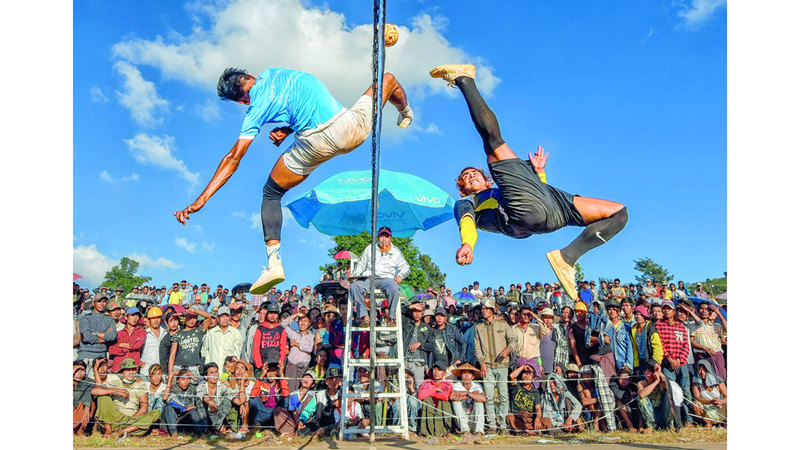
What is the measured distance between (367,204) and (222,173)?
15.7ft

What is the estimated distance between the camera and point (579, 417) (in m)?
7.36

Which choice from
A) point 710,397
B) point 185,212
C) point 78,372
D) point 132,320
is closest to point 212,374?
point 132,320

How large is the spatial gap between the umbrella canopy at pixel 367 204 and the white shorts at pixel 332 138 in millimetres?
3848

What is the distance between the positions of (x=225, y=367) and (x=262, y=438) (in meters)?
1.04

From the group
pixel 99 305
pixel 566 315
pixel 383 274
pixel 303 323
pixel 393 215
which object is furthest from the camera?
pixel 393 215

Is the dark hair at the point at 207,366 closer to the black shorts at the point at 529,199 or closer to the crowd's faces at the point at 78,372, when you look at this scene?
the crowd's faces at the point at 78,372

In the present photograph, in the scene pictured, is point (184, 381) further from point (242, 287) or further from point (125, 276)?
point (125, 276)

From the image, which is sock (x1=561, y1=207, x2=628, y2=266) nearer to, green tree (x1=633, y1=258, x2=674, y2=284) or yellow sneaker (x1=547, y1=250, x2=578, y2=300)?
yellow sneaker (x1=547, y1=250, x2=578, y2=300)

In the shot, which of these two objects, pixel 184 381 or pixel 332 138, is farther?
pixel 184 381

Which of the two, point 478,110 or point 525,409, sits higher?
point 478,110

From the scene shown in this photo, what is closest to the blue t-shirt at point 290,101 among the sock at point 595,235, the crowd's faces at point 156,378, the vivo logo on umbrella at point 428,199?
the sock at point 595,235

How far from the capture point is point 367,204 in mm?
8359

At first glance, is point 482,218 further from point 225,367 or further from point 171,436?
point 171,436

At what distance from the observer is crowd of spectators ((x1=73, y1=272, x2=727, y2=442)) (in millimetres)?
7082
